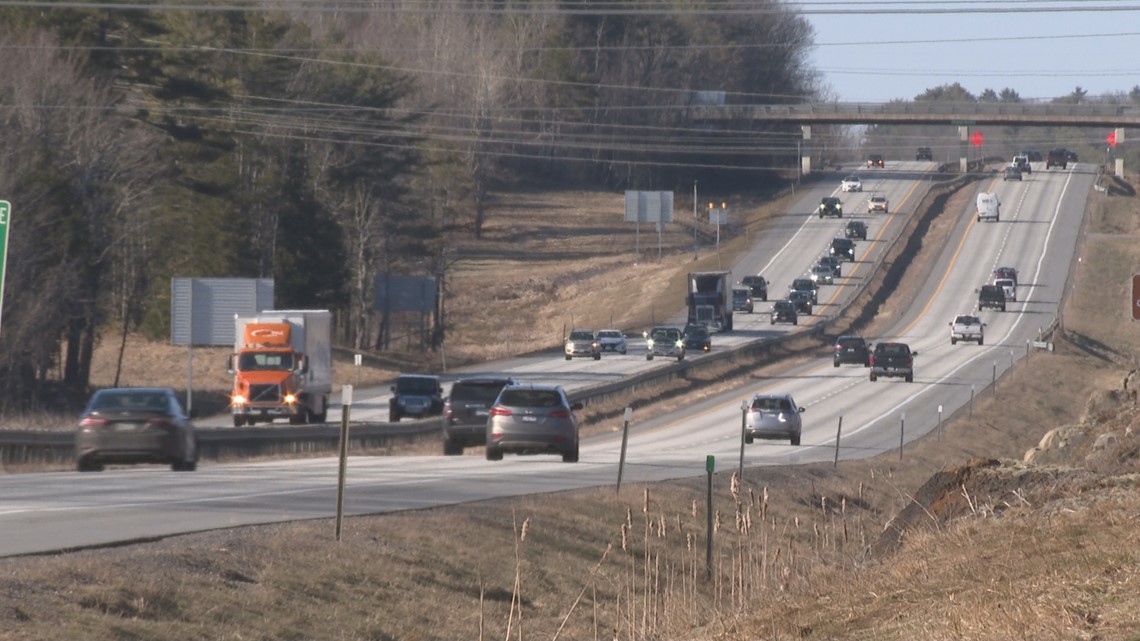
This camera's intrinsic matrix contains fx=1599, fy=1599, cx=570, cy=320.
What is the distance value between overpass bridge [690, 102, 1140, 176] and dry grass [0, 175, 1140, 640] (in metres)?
111

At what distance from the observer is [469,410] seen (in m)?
34.7

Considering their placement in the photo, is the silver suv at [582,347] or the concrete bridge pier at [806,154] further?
the concrete bridge pier at [806,154]

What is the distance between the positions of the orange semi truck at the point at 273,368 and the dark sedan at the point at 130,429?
58.6 feet

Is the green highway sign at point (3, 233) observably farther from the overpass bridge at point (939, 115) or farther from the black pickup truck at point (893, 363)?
the overpass bridge at point (939, 115)

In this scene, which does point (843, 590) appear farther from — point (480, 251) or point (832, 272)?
point (480, 251)

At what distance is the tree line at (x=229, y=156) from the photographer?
54656 millimetres

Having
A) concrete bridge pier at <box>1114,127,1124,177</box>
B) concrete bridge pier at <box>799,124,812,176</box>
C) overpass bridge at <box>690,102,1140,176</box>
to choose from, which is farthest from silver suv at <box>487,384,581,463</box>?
concrete bridge pier at <box>799,124,812,176</box>

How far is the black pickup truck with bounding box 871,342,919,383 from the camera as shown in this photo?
214ft

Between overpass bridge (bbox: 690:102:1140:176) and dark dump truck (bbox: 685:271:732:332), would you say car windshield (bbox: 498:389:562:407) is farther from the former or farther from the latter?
overpass bridge (bbox: 690:102:1140:176)

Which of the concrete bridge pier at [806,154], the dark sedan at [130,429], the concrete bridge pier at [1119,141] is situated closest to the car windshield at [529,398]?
the dark sedan at [130,429]

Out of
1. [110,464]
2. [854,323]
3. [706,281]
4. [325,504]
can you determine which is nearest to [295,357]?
[110,464]

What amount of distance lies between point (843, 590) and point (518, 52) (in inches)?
4685

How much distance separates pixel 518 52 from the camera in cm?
12700

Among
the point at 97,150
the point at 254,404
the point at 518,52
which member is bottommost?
the point at 254,404
